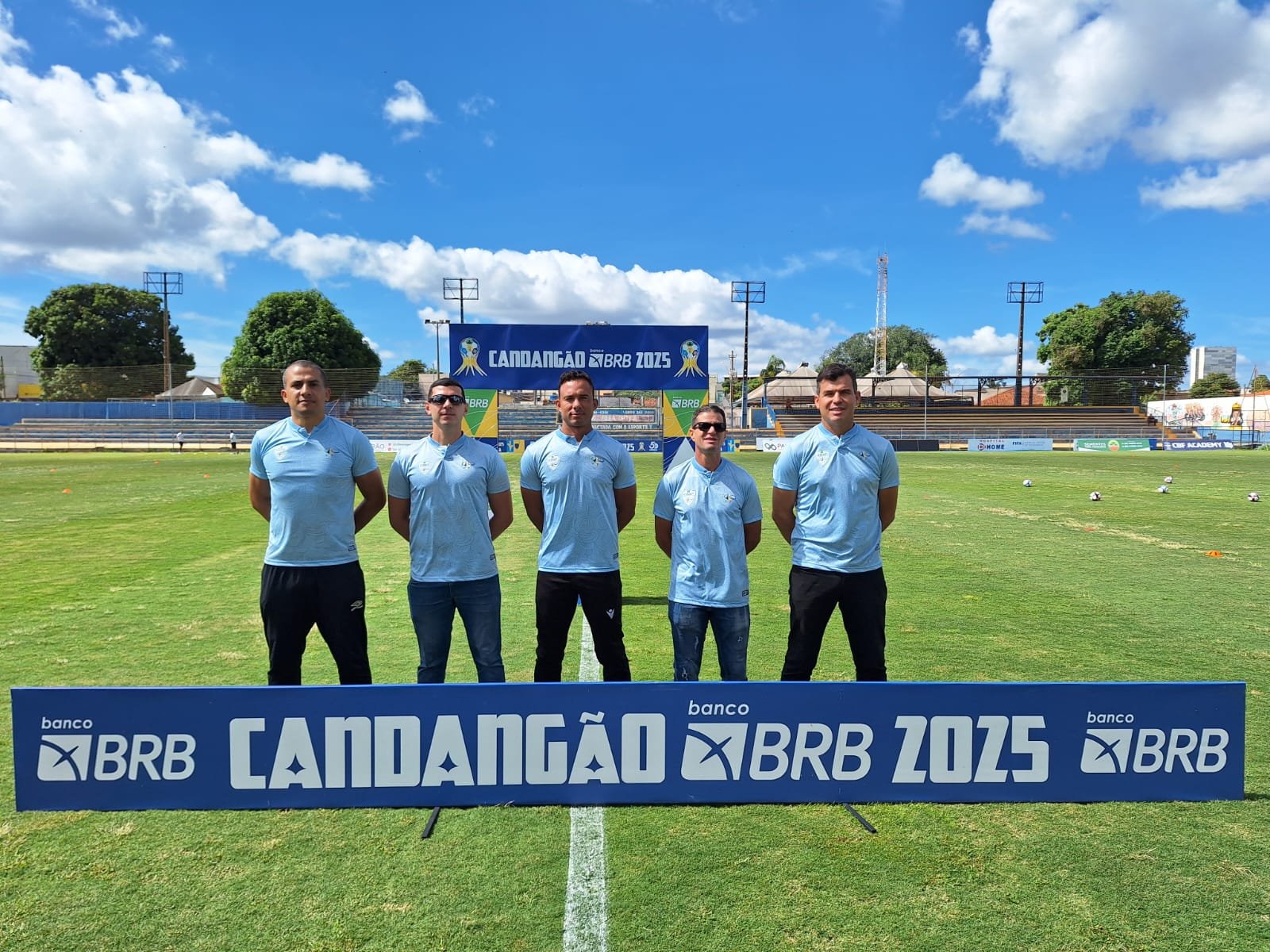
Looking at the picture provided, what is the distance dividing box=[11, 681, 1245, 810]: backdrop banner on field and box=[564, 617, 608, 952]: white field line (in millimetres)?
139

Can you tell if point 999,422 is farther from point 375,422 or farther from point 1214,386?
point 375,422

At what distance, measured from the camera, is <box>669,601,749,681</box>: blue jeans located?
376 centimetres

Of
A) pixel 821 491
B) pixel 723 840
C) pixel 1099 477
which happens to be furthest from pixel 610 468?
pixel 1099 477

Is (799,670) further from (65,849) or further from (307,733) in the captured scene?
(65,849)

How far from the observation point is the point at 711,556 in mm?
3754

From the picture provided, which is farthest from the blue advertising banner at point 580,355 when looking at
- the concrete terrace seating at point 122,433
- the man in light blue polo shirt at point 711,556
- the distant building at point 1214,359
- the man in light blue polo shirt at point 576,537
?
the distant building at point 1214,359

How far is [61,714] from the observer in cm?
301

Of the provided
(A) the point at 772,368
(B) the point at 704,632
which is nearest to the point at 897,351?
(A) the point at 772,368

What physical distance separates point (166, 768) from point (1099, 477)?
25.9 metres

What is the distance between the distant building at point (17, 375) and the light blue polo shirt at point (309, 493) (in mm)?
78766

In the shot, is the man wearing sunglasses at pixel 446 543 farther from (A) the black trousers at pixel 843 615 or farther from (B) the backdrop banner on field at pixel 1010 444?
(B) the backdrop banner on field at pixel 1010 444

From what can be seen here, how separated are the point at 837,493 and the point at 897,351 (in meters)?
102

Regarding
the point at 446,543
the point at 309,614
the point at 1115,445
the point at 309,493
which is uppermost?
the point at 309,493

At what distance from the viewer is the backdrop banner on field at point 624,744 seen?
3066 mm
